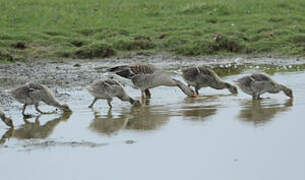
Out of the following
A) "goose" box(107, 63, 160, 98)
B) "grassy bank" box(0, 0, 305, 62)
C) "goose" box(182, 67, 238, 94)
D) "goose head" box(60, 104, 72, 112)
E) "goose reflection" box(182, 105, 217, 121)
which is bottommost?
"goose reflection" box(182, 105, 217, 121)

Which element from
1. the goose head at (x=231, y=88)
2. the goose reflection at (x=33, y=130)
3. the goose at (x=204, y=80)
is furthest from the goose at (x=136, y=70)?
the goose reflection at (x=33, y=130)

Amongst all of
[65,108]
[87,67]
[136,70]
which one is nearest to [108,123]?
[65,108]

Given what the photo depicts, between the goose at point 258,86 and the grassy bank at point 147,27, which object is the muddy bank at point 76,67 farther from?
the goose at point 258,86

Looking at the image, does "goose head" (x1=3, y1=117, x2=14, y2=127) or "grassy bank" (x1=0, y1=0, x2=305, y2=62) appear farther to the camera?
"grassy bank" (x1=0, y1=0, x2=305, y2=62)

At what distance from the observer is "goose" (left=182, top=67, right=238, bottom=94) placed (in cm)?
1347

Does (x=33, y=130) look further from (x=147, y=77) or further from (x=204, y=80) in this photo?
(x=204, y=80)

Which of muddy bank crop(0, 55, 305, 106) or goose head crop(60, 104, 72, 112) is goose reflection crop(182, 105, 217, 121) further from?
muddy bank crop(0, 55, 305, 106)

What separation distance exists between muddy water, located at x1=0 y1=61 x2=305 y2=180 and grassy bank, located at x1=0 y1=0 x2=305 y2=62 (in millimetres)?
7531

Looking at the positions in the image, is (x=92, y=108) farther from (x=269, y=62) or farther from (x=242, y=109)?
(x=269, y=62)

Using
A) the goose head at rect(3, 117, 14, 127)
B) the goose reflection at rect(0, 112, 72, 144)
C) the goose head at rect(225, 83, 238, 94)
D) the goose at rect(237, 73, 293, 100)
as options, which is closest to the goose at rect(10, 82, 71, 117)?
the goose reflection at rect(0, 112, 72, 144)

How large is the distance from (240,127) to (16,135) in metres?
3.19

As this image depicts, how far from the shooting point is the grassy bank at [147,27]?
1909cm

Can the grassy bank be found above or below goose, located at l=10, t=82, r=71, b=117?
above

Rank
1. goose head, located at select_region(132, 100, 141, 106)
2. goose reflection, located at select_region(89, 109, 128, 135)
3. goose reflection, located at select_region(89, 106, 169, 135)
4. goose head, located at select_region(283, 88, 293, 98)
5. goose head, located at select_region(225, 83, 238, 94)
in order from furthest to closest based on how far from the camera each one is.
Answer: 1. goose head, located at select_region(225, 83, 238, 94)
2. goose head, located at select_region(283, 88, 293, 98)
3. goose head, located at select_region(132, 100, 141, 106)
4. goose reflection, located at select_region(89, 106, 169, 135)
5. goose reflection, located at select_region(89, 109, 128, 135)
